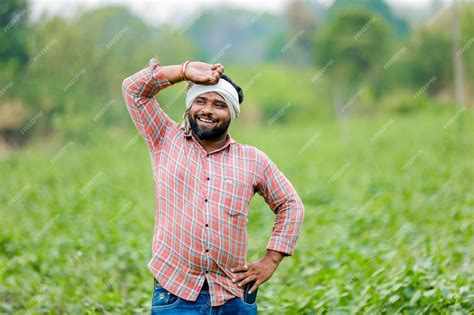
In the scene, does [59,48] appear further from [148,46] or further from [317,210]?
[317,210]

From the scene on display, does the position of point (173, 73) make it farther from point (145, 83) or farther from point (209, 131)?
point (209, 131)

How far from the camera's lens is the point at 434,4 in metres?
44.5

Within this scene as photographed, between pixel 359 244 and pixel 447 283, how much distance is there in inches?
130

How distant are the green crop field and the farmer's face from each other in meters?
2.11

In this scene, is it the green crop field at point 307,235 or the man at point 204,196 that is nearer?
the man at point 204,196

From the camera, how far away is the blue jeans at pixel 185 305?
12.1ft

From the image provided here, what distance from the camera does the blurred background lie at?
20.4 ft

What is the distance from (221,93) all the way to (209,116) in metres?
0.13

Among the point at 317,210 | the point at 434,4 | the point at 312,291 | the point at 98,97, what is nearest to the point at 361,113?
the point at 434,4

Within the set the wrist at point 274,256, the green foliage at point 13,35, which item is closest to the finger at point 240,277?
the wrist at point 274,256

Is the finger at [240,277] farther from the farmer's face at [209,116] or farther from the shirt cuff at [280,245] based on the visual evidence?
the farmer's face at [209,116]

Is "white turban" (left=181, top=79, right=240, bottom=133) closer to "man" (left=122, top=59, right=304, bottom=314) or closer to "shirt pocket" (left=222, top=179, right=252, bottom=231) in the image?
"man" (left=122, top=59, right=304, bottom=314)

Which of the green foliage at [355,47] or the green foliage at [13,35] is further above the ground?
the green foliage at [355,47]

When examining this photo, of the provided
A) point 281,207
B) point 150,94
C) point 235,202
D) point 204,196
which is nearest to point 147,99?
point 150,94
